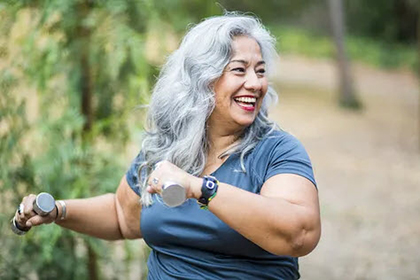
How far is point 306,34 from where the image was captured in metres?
29.5

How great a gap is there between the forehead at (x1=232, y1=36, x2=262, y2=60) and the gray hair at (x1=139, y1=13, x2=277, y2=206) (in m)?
0.02

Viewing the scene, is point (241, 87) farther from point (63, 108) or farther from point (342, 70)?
point (342, 70)

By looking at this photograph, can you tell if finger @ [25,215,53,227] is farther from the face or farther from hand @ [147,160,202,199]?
the face

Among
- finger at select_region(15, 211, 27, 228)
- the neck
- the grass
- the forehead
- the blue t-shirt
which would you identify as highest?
the grass

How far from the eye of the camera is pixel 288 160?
2254 millimetres

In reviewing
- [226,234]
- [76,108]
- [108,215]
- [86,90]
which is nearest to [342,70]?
[86,90]

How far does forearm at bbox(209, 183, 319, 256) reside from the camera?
79.9 inches

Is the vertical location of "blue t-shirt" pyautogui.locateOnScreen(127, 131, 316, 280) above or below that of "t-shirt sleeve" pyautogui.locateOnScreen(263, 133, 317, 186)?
below

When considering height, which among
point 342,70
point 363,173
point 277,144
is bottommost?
point 277,144

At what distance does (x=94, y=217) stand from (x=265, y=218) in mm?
943

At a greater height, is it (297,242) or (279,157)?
(279,157)

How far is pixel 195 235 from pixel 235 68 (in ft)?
1.97

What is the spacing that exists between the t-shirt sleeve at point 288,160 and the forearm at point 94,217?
0.78 metres

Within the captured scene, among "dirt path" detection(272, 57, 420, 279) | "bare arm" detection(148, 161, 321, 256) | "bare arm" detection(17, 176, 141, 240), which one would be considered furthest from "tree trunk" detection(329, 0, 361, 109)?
"bare arm" detection(148, 161, 321, 256)
